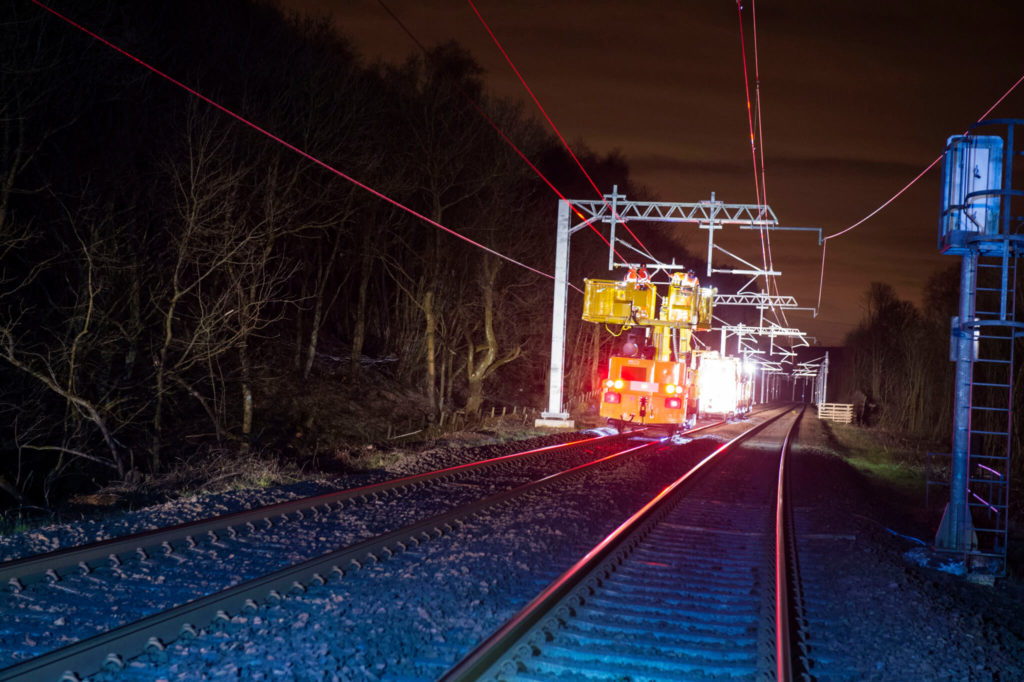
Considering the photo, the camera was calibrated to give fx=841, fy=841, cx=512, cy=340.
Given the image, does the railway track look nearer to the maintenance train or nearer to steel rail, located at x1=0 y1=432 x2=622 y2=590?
steel rail, located at x1=0 y1=432 x2=622 y2=590

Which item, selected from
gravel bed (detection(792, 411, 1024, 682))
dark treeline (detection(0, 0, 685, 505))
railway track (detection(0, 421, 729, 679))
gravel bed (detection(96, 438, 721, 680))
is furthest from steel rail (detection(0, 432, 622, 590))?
dark treeline (detection(0, 0, 685, 505))

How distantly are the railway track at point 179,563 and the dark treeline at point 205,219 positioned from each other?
275 inches

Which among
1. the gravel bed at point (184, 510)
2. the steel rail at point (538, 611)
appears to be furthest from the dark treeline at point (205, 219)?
the steel rail at point (538, 611)

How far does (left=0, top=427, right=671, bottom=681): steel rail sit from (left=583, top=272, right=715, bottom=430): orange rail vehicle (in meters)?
13.8

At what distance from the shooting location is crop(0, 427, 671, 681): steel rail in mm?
4625

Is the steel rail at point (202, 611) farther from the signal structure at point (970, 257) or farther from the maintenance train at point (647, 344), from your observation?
the maintenance train at point (647, 344)

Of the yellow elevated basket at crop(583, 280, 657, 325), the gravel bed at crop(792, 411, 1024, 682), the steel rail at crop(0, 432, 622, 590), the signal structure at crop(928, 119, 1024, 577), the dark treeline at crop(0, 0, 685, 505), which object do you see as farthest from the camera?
the yellow elevated basket at crop(583, 280, 657, 325)

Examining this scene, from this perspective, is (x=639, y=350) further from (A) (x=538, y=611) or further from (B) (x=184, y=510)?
(A) (x=538, y=611)

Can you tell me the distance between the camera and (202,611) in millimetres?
5754

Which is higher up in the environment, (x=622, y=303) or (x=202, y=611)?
(x=622, y=303)

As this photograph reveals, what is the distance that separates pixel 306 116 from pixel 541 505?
48.3ft

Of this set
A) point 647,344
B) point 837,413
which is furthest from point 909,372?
point 647,344

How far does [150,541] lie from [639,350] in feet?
57.4

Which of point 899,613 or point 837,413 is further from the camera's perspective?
point 837,413
